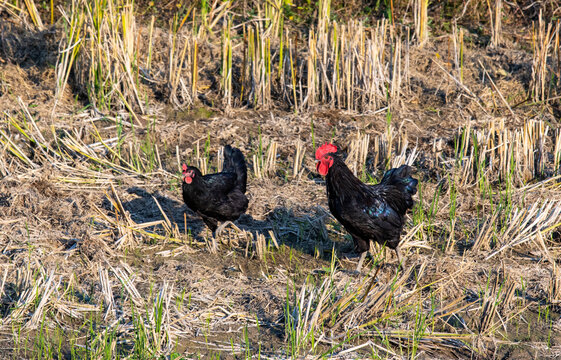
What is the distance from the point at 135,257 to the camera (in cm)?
625

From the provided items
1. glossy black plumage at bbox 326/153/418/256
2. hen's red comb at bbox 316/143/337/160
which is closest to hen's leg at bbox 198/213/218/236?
glossy black plumage at bbox 326/153/418/256

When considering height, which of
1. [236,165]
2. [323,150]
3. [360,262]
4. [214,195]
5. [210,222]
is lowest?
[360,262]

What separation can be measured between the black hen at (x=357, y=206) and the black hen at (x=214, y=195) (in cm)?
106

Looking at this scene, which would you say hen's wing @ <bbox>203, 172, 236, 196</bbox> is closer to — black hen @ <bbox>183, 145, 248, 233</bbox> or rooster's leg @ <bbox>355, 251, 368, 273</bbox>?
black hen @ <bbox>183, 145, 248, 233</bbox>

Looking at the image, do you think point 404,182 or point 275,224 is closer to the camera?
point 404,182

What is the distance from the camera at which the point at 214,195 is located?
6324mm

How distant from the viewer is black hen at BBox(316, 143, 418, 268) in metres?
5.79

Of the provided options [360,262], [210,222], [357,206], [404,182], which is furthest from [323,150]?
[210,222]

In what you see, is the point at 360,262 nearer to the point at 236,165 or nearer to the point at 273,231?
the point at 273,231

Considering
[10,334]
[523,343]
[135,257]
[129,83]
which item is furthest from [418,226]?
[129,83]

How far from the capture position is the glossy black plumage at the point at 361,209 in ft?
19.0

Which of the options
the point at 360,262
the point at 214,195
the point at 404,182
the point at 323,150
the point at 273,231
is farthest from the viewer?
the point at 273,231

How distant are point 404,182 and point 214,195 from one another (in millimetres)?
1809

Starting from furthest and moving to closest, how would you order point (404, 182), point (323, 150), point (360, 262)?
point (404, 182), point (360, 262), point (323, 150)
